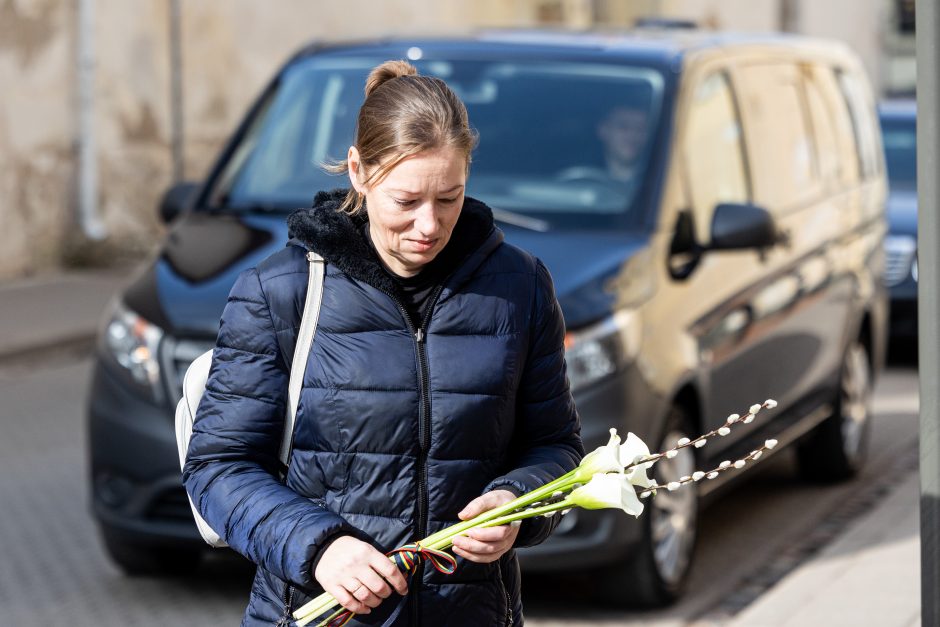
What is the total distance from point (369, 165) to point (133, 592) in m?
3.54

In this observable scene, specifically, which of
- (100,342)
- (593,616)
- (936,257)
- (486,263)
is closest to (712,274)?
(593,616)

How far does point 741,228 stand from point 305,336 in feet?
11.0

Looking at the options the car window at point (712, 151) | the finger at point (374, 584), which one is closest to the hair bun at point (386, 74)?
the finger at point (374, 584)

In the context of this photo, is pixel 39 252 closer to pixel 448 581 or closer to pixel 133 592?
pixel 133 592

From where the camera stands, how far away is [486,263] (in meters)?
2.81

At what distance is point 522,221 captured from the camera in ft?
19.3

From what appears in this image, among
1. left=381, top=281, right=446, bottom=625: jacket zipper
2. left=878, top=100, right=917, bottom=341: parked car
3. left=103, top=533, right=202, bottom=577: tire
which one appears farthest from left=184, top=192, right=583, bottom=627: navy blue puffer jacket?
left=878, top=100, right=917, bottom=341: parked car

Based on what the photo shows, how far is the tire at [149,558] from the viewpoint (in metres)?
5.79

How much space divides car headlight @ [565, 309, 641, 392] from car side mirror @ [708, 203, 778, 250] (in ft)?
2.25

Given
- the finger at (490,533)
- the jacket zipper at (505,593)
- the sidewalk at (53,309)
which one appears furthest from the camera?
the sidewalk at (53,309)

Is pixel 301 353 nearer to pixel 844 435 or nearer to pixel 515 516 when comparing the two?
pixel 515 516

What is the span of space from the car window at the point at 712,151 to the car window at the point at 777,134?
12cm

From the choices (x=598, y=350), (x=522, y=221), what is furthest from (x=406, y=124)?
(x=522, y=221)

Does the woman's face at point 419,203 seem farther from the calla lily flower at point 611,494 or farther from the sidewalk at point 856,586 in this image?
the sidewalk at point 856,586
